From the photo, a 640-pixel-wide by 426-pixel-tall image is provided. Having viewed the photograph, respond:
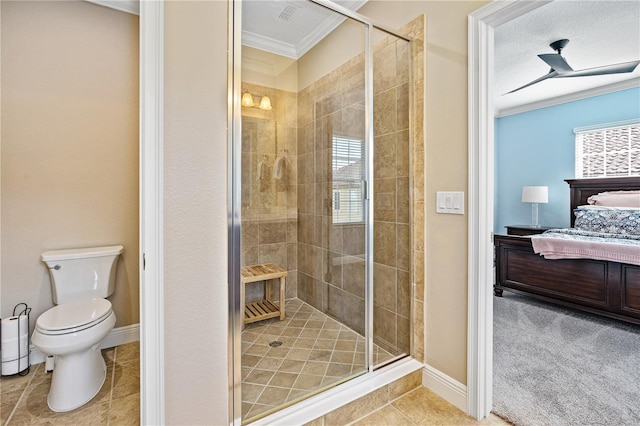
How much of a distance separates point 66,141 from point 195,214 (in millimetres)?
1778

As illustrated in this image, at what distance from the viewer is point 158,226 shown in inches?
45.5

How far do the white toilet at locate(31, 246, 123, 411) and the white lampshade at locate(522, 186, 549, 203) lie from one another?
208 inches

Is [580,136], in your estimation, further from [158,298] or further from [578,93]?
[158,298]

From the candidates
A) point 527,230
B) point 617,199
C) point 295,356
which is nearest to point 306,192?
point 295,356

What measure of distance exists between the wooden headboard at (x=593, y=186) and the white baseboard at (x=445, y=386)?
3.97 metres

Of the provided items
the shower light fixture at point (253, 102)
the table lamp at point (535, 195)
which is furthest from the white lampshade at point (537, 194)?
the shower light fixture at point (253, 102)

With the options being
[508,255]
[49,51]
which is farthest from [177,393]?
[508,255]

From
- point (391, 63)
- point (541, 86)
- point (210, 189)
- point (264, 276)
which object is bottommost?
point (264, 276)

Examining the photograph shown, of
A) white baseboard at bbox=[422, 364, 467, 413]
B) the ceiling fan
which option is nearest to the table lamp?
the ceiling fan

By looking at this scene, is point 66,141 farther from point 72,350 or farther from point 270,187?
point 270,187

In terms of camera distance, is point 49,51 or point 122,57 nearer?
point 49,51

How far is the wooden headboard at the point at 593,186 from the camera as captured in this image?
394cm

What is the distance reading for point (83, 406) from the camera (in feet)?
5.82

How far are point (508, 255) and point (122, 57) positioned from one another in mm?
4273
